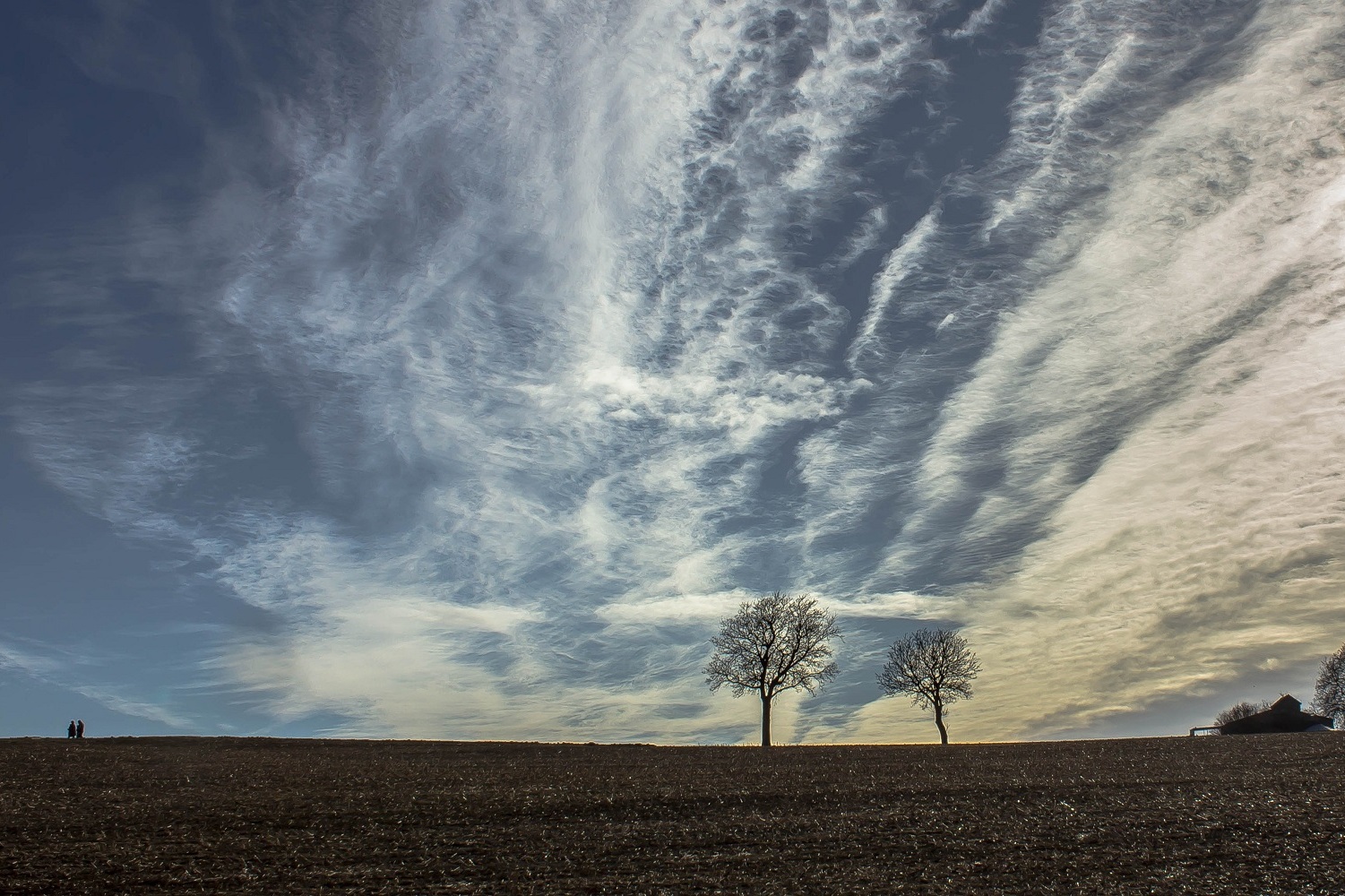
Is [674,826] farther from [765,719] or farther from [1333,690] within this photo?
Result: [1333,690]

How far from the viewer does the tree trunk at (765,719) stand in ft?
233

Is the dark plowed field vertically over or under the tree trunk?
under

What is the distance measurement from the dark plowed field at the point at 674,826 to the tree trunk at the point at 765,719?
31.6 metres

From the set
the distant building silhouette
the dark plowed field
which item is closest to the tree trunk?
the dark plowed field

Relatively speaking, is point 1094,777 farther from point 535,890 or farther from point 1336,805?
point 535,890

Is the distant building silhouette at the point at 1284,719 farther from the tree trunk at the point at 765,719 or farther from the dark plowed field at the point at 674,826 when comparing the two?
the dark plowed field at the point at 674,826

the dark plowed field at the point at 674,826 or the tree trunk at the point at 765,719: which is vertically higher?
the tree trunk at the point at 765,719

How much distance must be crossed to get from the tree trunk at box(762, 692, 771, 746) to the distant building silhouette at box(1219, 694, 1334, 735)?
159 ft

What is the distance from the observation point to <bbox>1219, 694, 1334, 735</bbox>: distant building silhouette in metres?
82.7

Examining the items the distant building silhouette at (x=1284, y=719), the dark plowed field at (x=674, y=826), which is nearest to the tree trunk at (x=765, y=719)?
the dark plowed field at (x=674, y=826)

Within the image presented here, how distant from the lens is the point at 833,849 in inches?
961

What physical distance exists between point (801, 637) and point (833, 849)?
52331 mm

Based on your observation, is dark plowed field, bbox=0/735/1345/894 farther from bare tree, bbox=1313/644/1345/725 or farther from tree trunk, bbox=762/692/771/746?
bare tree, bbox=1313/644/1345/725

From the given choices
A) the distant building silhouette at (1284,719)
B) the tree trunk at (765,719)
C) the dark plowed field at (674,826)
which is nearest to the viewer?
the dark plowed field at (674,826)
